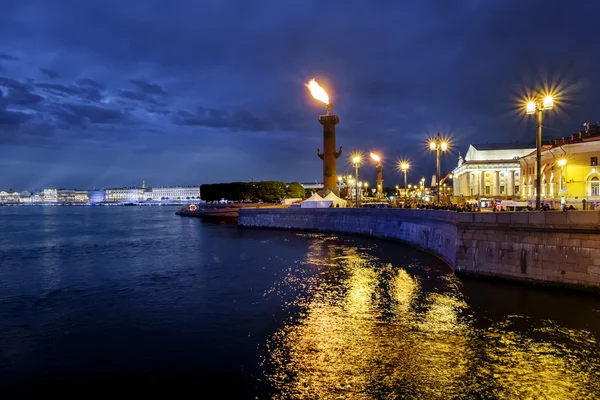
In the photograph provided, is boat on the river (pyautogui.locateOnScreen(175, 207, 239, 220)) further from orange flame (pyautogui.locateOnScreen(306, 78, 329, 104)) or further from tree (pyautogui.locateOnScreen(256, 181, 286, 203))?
orange flame (pyautogui.locateOnScreen(306, 78, 329, 104))

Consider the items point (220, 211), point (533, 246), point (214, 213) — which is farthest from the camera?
point (214, 213)

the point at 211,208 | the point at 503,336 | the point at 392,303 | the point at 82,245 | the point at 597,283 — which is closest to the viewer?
the point at 503,336

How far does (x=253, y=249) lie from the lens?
118 feet

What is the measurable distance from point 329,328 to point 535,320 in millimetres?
6656

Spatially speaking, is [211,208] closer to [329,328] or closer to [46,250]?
[46,250]

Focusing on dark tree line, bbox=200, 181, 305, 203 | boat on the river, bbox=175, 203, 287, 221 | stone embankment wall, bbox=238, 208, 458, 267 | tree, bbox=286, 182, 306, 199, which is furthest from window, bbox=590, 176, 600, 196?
tree, bbox=286, 182, 306, 199

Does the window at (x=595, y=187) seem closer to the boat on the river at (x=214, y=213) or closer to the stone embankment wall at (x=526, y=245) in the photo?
the stone embankment wall at (x=526, y=245)

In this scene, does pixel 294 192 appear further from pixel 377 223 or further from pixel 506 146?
pixel 377 223

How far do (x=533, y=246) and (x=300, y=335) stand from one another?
10421mm

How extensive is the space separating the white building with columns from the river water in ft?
207

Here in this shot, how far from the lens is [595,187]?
39469mm

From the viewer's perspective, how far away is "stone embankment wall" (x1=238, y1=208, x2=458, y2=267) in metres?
25.9

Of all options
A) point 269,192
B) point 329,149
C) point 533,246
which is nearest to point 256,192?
point 269,192

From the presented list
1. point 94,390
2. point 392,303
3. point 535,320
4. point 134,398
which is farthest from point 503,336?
point 94,390
